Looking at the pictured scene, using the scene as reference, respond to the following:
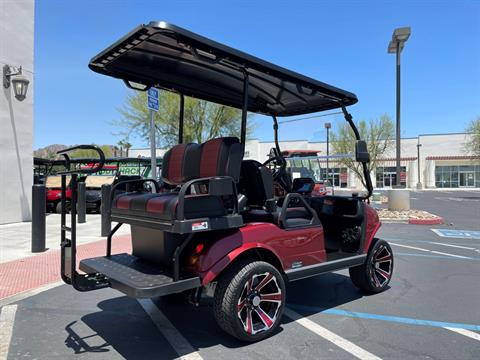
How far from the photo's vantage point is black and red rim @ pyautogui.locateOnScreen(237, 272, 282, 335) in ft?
11.4

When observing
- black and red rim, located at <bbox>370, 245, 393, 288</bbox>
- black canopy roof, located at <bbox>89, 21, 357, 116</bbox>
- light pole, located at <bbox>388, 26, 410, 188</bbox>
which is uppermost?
light pole, located at <bbox>388, 26, 410, 188</bbox>

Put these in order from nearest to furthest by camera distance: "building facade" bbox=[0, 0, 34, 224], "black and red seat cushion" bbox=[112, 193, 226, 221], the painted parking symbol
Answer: "black and red seat cushion" bbox=[112, 193, 226, 221]
the painted parking symbol
"building facade" bbox=[0, 0, 34, 224]

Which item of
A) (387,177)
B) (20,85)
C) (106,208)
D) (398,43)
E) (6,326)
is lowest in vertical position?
(6,326)

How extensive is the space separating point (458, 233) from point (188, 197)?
958 cm

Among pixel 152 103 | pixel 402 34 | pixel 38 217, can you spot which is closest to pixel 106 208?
pixel 38 217

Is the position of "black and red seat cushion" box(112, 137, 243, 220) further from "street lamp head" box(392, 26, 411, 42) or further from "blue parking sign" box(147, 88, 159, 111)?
"street lamp head" box(392, 26, 411, 42)

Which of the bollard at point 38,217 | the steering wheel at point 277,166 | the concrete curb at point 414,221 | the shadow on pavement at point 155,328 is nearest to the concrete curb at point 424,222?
the concrete curb at point 414,221

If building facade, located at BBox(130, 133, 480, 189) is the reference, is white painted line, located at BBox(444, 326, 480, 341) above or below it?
below

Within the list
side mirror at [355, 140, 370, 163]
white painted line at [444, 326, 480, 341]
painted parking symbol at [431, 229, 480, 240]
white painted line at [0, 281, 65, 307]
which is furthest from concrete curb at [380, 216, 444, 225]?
white painted line at [0, 281, 65, 307]

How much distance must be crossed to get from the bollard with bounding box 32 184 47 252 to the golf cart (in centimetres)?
359

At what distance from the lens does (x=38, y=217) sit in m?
7.42

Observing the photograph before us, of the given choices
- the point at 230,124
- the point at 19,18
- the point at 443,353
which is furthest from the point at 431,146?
the point at 443,353

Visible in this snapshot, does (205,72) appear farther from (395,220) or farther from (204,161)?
(395,220)

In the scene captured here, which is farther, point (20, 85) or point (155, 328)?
point (20, 85)
